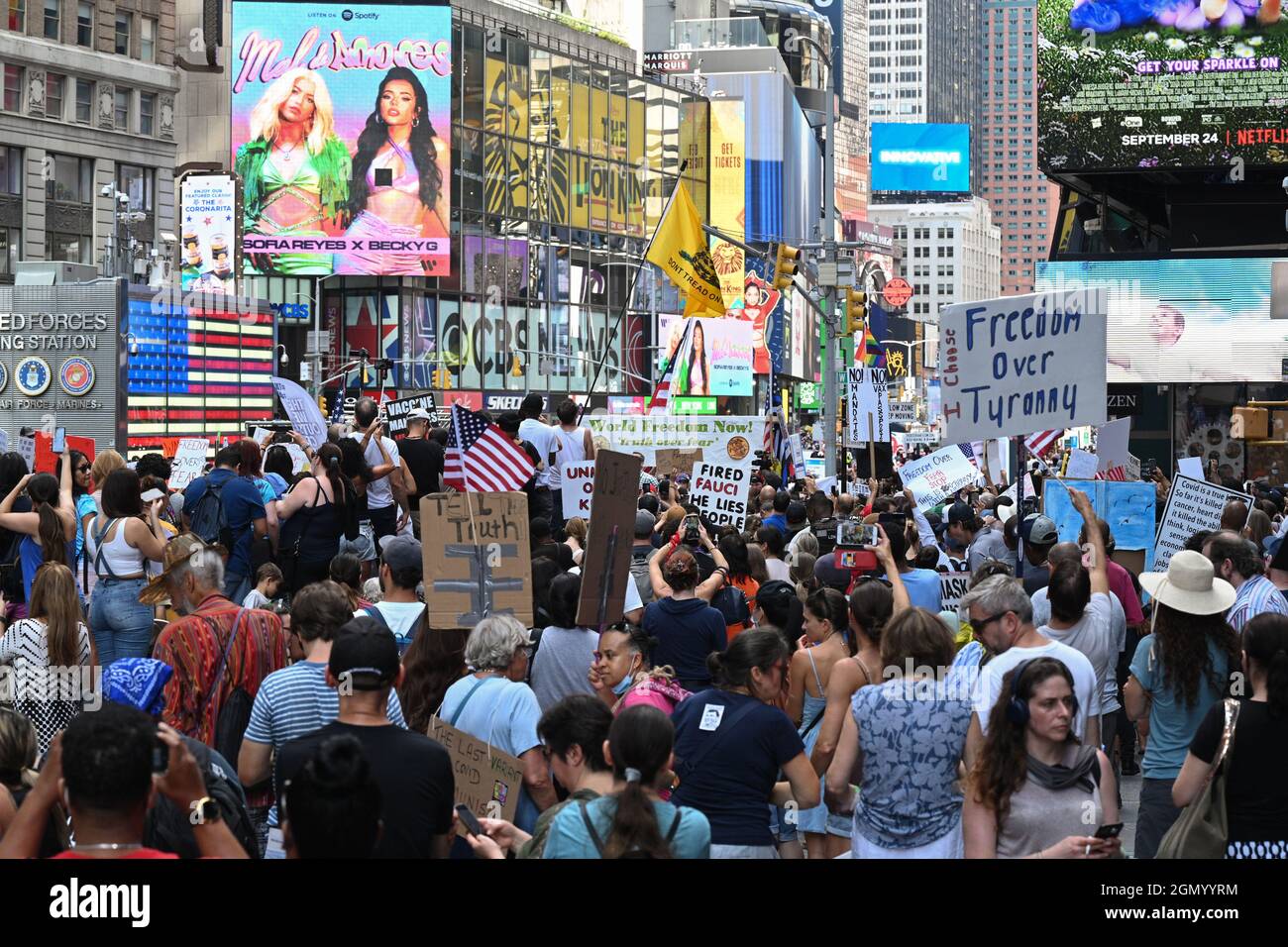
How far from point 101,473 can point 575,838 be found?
782 cm

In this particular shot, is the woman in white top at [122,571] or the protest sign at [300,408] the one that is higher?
the protest sign at [300,408]

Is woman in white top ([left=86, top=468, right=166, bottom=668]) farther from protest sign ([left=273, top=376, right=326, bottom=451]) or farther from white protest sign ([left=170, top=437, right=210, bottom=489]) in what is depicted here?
white protest sign ([left=170, top=437, right=210, bottom=489])

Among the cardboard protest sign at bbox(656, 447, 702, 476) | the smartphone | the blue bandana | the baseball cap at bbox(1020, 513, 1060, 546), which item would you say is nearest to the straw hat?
A: the baseball cap at bbox(1020, 513, 1060, 546)

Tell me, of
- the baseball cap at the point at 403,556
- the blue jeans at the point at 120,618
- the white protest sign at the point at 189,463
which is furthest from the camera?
the white protest sign at the point at 189,463

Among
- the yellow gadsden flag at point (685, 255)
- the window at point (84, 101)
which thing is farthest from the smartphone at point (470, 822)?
the window at point (84, 101)

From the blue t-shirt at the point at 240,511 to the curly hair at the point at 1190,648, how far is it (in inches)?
275

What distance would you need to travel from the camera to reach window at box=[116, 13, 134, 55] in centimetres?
7269

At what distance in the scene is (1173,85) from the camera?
45219 mm

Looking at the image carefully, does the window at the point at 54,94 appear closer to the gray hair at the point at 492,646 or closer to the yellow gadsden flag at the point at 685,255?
the yellow gadsden flag at the point at 685,255

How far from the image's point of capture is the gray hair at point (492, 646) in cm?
706

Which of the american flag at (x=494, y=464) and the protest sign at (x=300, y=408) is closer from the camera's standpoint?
the american flag at (x=494, y=464)

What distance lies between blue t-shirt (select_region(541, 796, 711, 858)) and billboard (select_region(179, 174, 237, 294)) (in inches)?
2462

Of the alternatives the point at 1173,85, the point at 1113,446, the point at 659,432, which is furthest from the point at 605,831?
the point at 1173,85
